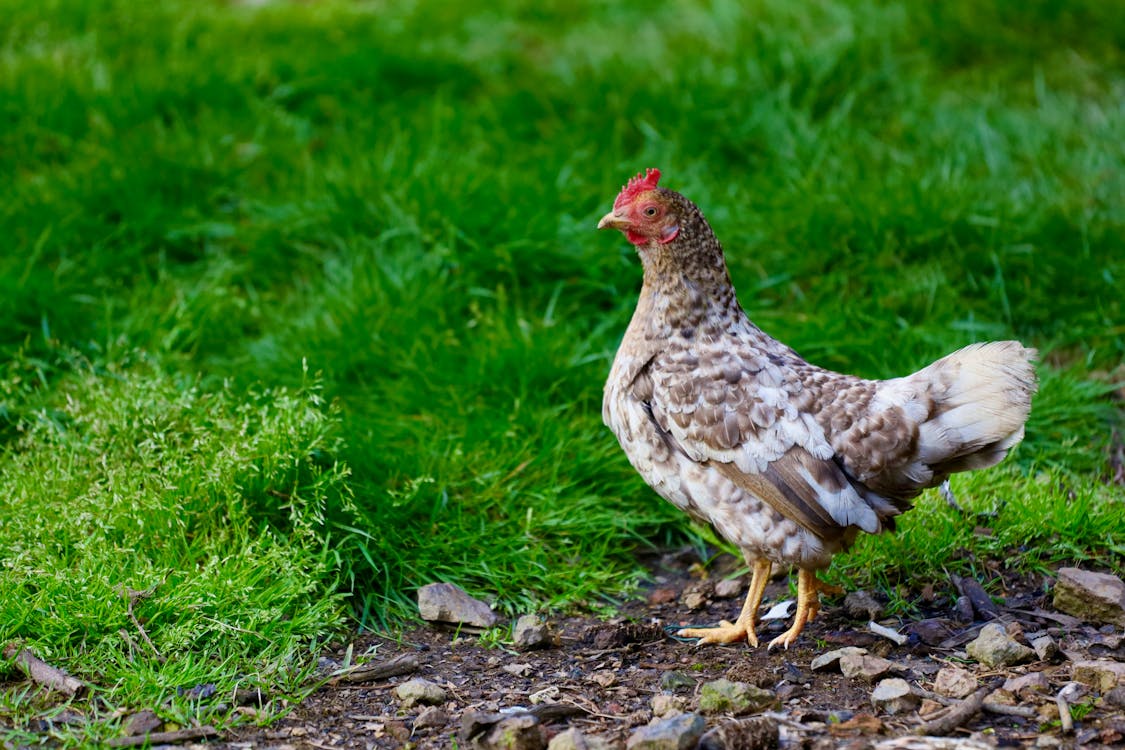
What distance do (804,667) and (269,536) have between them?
1707mm

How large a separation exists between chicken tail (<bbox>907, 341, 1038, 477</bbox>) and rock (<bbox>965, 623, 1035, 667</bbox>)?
0.50 m

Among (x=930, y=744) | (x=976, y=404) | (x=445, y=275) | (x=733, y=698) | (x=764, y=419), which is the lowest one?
(x=733, y=698)

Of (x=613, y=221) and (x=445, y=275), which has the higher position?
(x=613, y=221)

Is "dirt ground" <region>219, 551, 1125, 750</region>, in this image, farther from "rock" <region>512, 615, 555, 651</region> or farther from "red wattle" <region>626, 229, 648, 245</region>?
"red wattle" <region>626, 229, 648, 245</region>

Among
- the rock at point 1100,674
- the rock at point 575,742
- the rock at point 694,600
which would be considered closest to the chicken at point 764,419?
the rock at point 694,600

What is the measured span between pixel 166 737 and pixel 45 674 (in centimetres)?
48

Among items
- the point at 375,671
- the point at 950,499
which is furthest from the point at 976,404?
the point at 375,671

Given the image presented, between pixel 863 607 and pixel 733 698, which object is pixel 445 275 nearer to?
pixel 863 607

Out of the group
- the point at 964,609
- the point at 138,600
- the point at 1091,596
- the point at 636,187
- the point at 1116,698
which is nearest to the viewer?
the point at 1116,698

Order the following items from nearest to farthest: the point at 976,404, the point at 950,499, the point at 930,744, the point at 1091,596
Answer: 1. the point at 930,744
2. the point at 976,404
3. the point at 1091,596
4. the point at 950,499

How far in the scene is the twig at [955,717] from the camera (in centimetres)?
296

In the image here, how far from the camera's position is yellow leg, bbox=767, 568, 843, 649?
3.66 meters

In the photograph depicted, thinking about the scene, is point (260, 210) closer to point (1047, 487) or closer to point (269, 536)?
point (269, 536)

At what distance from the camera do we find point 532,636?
3.69 m
